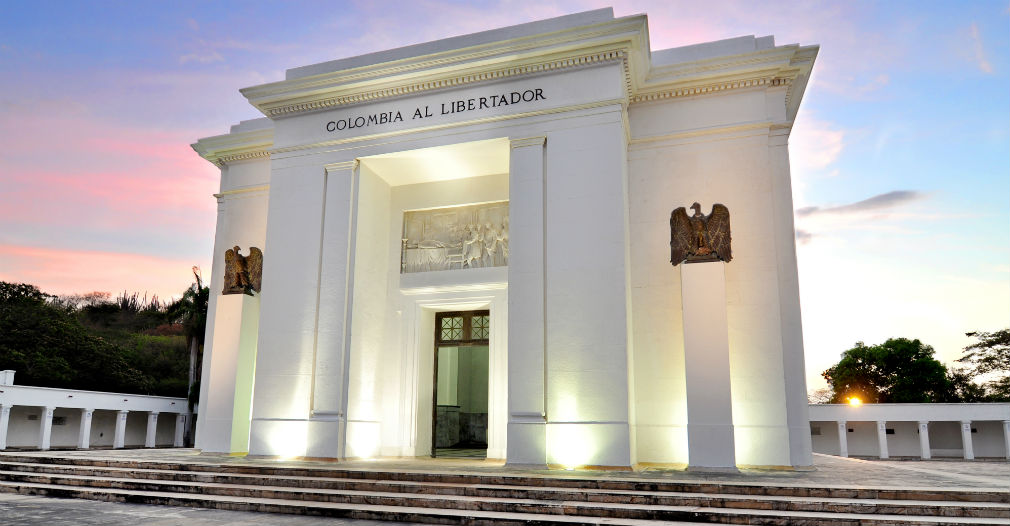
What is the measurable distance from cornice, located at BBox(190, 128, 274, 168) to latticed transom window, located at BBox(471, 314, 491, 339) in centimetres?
590

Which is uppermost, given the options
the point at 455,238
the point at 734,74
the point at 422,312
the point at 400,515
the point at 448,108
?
the point at 734,74

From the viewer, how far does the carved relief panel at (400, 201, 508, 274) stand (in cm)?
1299

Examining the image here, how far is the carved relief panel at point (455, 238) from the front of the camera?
13.0 meters

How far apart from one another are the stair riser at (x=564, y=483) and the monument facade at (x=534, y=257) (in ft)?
6.51

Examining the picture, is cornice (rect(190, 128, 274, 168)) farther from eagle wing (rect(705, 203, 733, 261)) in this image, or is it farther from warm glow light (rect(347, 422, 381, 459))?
eagle wing (rect(705, 203, 733, 261))

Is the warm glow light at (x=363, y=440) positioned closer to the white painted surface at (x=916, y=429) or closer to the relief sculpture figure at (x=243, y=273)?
the relief sculpture figure at (x=243, y=273)

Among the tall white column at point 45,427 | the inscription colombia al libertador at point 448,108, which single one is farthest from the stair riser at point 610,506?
the tall white column at point 45,427

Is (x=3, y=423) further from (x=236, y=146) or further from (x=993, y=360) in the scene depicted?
(x=993, y=360)

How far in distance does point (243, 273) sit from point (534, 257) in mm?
6159

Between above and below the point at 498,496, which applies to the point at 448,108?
above

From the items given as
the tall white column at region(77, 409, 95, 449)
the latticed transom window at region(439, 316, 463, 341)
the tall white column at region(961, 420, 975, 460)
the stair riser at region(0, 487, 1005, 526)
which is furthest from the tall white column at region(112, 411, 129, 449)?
the tall white column at region(961, 420, 975, 460)

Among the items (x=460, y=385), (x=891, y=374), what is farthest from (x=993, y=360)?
(x=460, y=385)

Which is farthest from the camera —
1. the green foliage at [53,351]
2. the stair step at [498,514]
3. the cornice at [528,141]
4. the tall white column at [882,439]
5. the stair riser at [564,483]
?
the green foliage at [53,351]

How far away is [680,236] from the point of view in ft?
35.0
